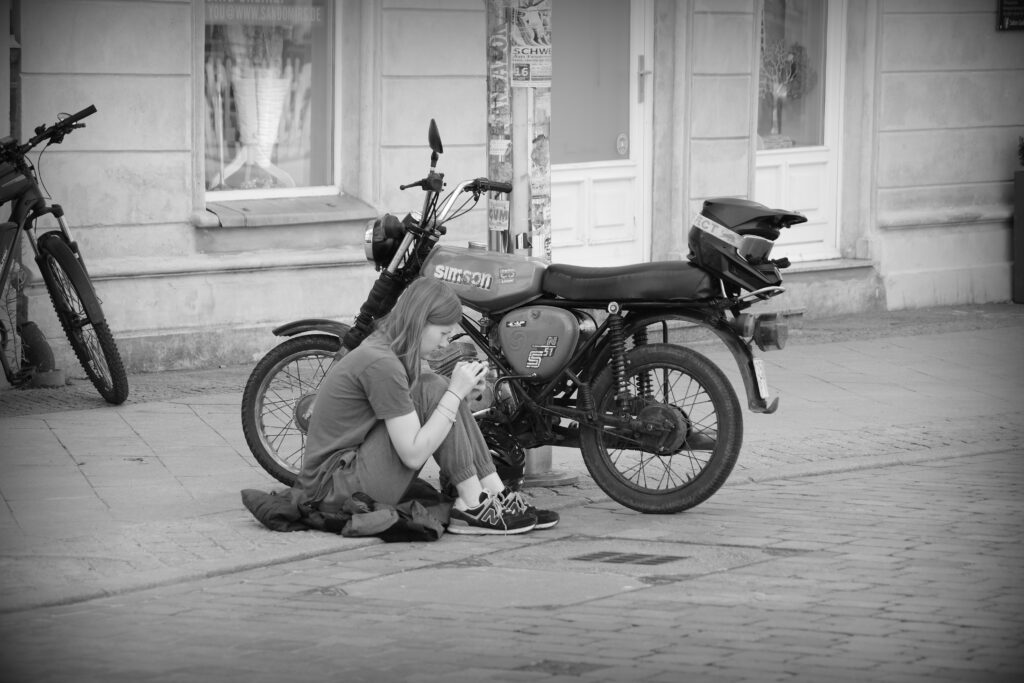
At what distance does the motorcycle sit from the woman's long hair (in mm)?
451

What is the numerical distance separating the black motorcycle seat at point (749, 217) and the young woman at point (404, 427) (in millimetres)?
1134

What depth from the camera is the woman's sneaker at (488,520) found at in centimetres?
648

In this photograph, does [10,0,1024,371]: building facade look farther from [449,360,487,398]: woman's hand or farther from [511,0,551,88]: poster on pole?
[449,360,487,398]: woman's hand

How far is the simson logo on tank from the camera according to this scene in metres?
6.93

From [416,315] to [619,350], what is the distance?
0.89 metres

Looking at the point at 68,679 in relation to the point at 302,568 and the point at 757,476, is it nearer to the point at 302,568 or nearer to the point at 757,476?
the point at 302,568

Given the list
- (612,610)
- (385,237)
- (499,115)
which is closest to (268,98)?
(499,115)

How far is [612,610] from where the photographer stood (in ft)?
17.9

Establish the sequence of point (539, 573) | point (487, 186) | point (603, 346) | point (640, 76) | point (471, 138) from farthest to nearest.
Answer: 1. point (640, 76)
2. point (471, 138)
3. point (487, 186)
4. point (603, 346)
5. point (539, 573)

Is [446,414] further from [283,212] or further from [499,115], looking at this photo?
[283,212]

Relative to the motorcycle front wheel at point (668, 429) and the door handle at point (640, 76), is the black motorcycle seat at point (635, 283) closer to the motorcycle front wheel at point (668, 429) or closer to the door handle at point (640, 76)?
the motorcycle front wheel at point (668, 429)

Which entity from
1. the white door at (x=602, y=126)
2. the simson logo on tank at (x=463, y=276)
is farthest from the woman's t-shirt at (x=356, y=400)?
the white door at (x=602, y=126)

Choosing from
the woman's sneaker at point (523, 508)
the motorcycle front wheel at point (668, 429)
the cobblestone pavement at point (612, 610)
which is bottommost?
the cobblestone pavement at point (612, 610)

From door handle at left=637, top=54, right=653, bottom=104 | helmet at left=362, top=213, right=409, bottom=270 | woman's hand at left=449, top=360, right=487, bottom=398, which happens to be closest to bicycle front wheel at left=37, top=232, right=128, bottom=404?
helmet at left=362, top=213, right=409, bottom=270
